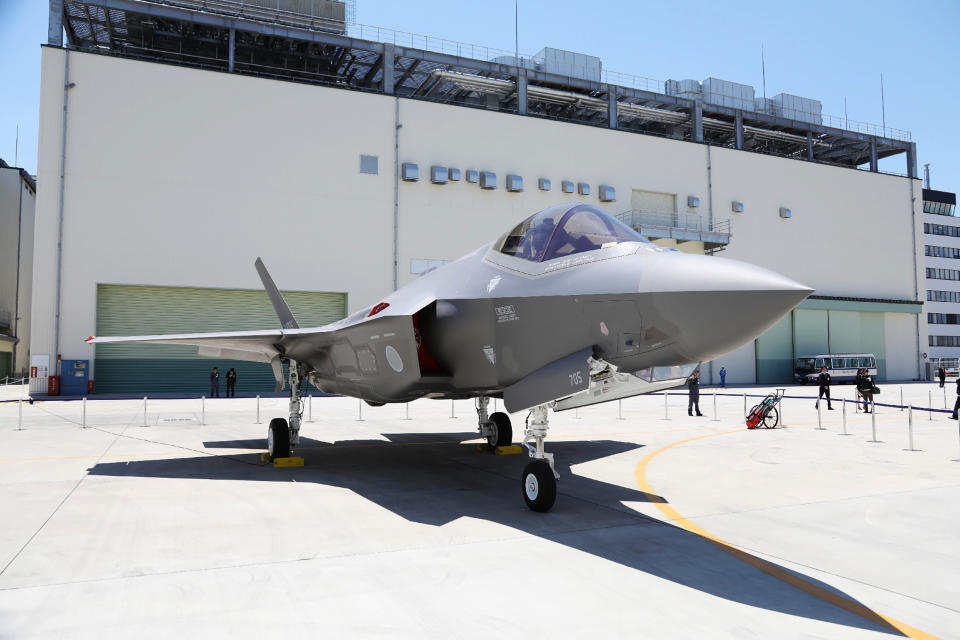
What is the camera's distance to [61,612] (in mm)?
3824

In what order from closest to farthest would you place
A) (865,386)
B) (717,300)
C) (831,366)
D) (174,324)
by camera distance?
(717,300) < (865,386) < (174,324) < (831,366)

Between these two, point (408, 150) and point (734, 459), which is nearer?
point (734, 459)

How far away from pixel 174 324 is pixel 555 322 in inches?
1077

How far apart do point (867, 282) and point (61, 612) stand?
5367 centimetres

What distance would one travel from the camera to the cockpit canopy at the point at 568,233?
19.8 ft

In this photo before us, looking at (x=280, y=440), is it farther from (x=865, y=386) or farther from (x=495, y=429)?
(x=865, y=386)

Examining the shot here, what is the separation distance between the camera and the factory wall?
27.4 meters

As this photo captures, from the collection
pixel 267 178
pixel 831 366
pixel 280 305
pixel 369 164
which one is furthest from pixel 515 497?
pixel 831 366

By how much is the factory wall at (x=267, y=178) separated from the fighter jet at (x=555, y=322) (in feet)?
74.2

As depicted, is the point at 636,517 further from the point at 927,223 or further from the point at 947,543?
the point at 927,223

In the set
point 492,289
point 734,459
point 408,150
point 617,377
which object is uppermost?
point 408,150

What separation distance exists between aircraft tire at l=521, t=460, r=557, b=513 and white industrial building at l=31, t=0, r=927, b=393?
2589 cm

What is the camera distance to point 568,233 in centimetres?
620

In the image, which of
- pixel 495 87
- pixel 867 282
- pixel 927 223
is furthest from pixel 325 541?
→ pixel 927 223
